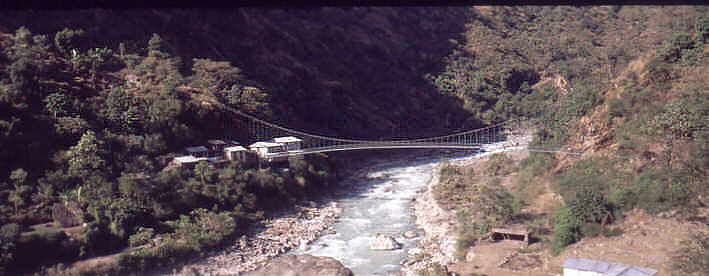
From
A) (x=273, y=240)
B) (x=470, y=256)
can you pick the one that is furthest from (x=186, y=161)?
(x=470, y=256)

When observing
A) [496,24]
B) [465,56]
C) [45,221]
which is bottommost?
[45,221]

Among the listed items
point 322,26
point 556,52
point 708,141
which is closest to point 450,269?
point 708,141

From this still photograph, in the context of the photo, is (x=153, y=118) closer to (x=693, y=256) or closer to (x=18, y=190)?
(x=18, y=190)

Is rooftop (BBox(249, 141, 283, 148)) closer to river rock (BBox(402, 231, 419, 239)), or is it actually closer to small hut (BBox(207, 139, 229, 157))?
small hut (BBox(207, 139, 229, 157))

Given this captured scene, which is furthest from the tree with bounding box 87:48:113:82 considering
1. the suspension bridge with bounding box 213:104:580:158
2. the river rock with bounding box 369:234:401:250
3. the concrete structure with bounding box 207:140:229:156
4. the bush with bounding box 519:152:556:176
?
the bush with bounding box 519:152:556:176

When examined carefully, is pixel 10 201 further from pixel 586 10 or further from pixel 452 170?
pixel 586 10

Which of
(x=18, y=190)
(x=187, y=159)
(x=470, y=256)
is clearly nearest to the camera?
(x=470, y=256)
